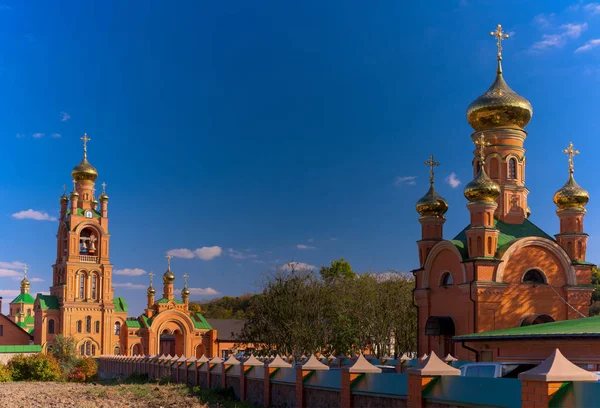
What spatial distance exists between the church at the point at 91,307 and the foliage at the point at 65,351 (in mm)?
2124

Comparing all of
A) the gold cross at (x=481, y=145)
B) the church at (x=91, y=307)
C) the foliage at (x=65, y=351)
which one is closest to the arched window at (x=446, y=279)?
the gold cross at (x=481, y=145)

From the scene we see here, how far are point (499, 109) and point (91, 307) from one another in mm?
41109

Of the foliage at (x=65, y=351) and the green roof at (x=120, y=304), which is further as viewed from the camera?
the green roof at (x=120, y=304)

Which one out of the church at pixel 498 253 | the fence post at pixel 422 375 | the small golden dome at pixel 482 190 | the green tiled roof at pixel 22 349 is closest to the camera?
the fence post at pixel 422 375

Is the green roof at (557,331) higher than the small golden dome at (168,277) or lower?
lower

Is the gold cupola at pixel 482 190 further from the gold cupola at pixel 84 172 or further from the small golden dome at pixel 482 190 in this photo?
the gold cupola at pixel 84 172

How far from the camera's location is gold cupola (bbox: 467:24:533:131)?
3089cm

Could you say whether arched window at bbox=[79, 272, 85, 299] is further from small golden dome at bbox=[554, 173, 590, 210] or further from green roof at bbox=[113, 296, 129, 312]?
small golden dome at bbox=[554, 173, 590, 210]

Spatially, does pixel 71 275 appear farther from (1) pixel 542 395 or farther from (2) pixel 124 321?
(1) pixel 542 395

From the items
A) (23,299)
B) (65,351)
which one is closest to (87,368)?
(65,351)

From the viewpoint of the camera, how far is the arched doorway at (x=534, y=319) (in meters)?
27.3

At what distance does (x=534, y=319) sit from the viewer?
2742 cm

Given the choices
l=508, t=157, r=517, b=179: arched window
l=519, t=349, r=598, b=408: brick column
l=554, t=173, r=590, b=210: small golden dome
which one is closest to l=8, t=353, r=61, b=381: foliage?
l=508, t=157, r=517, b=179: arched window

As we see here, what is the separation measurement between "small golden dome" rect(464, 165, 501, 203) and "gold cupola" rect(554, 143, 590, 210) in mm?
3609
